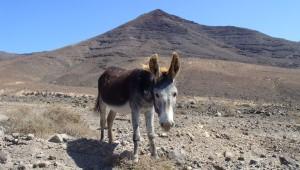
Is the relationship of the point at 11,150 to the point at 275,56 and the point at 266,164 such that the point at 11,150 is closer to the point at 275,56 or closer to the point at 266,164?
the point at 266,164

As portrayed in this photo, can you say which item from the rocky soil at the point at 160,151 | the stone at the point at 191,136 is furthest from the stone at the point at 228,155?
the stone at the point at 191,136

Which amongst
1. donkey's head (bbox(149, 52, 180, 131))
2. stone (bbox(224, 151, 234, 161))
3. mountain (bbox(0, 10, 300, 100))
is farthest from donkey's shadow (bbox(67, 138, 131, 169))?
mountain (bbox(0, 10, 300, 100))

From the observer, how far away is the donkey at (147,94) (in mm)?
8578

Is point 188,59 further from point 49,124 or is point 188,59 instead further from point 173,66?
point 173,66

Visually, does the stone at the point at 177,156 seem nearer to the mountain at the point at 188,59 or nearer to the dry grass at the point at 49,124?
the dry grass at the point at 49,124

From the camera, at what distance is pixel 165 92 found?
8.62 meters

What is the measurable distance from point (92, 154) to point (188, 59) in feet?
225

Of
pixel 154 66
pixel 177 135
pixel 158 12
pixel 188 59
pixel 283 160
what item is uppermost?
pixel 158 12

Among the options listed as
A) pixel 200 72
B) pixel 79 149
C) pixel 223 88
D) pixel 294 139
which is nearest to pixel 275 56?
pixel 200 72

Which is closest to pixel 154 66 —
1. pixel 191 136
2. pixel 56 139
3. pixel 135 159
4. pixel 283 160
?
pixel 135 159

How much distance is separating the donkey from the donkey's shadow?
20.6 inches

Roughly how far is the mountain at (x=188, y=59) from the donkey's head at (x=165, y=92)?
40816 millimetres

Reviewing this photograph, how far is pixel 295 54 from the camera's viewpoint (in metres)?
123

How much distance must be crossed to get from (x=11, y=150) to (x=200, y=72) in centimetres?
5595
